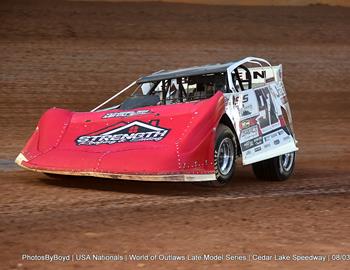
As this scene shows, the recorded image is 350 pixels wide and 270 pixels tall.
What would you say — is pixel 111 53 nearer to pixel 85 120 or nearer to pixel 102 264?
pixel 85 120

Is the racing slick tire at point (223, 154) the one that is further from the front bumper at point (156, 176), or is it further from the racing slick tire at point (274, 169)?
the racing slick tire at point (274, 169)

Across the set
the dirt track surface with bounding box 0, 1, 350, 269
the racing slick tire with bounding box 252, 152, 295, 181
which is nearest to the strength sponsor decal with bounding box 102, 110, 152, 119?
the dirt track surface with bounding box 0, 1, 350, 269

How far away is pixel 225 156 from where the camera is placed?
28.9 ft

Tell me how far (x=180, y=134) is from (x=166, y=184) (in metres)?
1.24

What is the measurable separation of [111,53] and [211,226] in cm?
1736

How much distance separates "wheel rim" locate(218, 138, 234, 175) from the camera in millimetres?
8688

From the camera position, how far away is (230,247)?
5.70m

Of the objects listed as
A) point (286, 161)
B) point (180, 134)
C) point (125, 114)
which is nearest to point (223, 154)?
point (180, 134)

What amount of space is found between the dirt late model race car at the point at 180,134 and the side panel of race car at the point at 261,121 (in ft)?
0.04

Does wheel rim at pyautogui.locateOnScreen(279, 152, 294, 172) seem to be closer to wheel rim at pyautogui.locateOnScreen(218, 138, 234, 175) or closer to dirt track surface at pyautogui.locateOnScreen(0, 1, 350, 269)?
dirt track surface at pyautogui.locateOnScreen(0, 1, 350, 269)

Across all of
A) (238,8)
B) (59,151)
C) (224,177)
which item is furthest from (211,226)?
(238,8)

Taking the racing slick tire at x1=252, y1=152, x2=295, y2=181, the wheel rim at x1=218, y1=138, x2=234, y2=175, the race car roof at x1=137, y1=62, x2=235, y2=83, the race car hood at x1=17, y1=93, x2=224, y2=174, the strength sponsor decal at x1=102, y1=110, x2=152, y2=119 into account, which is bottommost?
the racing slick tire at x1=252, y1=152, x2=295, y2=181

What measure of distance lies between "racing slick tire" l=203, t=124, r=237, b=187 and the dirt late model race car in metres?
0.01

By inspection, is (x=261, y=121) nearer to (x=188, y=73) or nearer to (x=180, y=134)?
(x=188, y=73)
